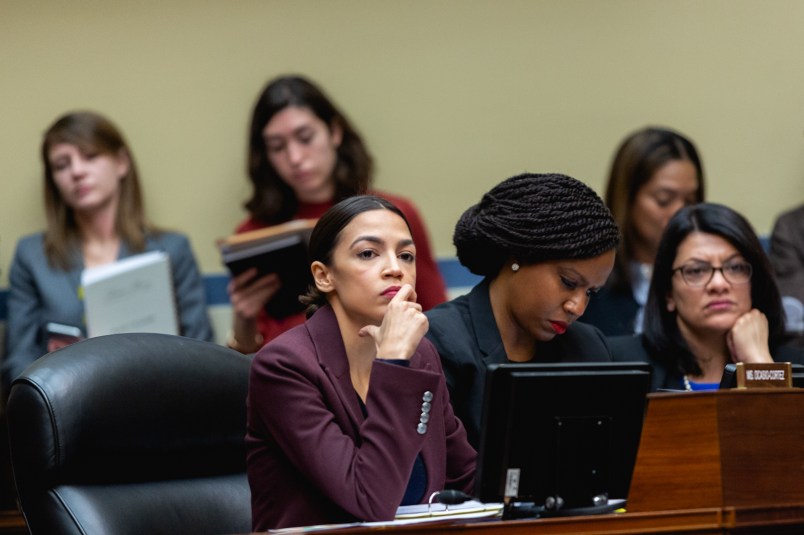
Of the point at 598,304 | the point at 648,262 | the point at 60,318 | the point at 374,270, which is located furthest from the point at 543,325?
the point at 60,318

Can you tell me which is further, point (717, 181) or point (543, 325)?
point (717, 181)

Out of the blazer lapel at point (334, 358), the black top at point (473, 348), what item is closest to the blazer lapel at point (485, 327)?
the black top at point (473, 348)

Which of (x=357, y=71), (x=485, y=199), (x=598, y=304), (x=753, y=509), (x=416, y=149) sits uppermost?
(x=357, y=71)

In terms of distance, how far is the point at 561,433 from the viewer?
6.56 feet

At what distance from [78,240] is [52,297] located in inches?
9.4

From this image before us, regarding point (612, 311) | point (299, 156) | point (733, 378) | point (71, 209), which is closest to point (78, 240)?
point (71, 209)

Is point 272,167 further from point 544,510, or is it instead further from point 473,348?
point 544,510

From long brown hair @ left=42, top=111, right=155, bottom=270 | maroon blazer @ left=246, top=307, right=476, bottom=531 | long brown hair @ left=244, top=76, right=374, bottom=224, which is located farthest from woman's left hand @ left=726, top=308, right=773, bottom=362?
long brown hair @ left=42, top=111, right=155, bottom=270

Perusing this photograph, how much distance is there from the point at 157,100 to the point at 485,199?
2374mm

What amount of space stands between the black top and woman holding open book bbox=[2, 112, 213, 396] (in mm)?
1777

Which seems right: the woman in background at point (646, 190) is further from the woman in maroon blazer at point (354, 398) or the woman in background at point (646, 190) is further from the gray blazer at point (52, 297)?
the woman in maroon blazer at point (354, 398)

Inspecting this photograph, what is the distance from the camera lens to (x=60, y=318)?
14.4ft

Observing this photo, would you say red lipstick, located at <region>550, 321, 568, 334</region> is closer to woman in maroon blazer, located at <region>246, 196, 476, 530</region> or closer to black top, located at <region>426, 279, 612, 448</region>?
black top, located at <region>426, 279, 612, 448</region>

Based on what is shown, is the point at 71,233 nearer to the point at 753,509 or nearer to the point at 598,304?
the point at 598,304
